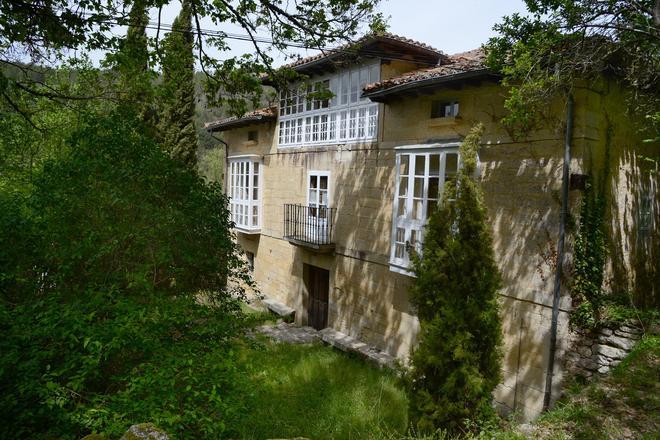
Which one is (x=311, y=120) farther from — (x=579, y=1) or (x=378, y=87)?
(x=579, y=1)

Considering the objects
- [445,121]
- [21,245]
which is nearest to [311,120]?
[445,121]

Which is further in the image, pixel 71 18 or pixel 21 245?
pixel 71 18

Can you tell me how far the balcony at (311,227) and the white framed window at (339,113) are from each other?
6.87ft

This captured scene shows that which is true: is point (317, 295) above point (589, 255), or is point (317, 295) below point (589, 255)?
below

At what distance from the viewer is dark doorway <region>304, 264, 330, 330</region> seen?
14.2m

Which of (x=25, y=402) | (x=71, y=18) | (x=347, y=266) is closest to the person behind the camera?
(x=25, y=402)

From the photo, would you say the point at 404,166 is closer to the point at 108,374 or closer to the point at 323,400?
the point at 323,400

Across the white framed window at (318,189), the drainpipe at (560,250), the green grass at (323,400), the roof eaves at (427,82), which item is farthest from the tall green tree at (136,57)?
the drainpipe at (560,250)

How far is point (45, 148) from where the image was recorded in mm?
14773

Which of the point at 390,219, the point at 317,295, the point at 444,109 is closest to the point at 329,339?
the point at 317,295

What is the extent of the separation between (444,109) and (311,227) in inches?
217

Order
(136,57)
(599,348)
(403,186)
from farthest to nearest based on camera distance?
(403,186) < (599,348) < (136,57)

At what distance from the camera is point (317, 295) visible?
1455cm

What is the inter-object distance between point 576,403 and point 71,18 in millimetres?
9113
